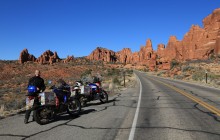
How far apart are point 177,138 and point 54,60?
12597 cm

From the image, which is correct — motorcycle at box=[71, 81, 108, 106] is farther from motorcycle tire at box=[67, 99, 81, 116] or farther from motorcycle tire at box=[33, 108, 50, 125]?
motorcycle tire at box=[33, 108, 50, 125]

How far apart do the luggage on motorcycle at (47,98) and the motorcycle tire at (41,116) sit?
29cm

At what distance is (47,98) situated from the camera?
9.34m

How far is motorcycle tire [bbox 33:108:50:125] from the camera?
29.4ft

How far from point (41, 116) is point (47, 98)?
25.8 inches

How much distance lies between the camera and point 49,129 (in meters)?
8.22

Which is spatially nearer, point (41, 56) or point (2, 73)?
point (2, 73)

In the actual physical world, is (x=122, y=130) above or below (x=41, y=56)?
below

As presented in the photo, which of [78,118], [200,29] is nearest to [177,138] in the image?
[78,118]

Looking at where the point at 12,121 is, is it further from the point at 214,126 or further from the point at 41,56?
the point at 41,56

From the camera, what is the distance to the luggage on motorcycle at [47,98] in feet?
30.2

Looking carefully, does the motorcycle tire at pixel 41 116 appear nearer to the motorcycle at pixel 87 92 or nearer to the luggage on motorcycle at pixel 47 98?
the luggage on motorcycle at pixel 47 98

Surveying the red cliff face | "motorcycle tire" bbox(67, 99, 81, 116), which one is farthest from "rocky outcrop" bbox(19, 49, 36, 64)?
"motorcycle tire" bbox(67, 99, 81, 116)

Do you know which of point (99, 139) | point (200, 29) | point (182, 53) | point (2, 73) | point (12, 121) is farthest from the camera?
point (182, 53)
